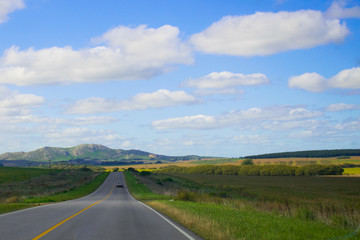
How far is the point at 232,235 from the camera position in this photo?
36.0 feet

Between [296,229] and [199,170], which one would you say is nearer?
[296,229]

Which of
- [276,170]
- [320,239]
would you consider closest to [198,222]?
[320,239]

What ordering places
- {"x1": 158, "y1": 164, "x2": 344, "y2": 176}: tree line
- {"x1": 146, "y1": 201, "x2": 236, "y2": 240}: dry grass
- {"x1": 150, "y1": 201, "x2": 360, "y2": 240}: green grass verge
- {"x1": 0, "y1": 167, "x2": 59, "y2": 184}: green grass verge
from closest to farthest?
{"x1": 150, "y1": 201, "x2": 360, "y2": 240}: green grass verge, {"x1": 146, "y1": 201, "x2": 236, "y2": 240}: dry grass, {"x1": 0, "y1": 167, "x2": 59, "y2": 184}: green grass verge, {"x1": 158, "y1": 164, "x2": 344, "y2": 176}: tree line

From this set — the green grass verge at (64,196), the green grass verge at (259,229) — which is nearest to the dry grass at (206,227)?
the green grass verge at (259,229)

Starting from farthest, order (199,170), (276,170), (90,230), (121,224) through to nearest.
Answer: (199,170) < (276,170) < (121,224) < (90,230)

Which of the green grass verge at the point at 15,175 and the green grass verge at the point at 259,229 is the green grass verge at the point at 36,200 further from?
the green grass verge at the point at 15,175

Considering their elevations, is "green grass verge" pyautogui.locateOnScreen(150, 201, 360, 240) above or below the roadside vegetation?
above

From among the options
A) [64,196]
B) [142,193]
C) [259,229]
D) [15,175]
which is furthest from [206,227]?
[15,175]

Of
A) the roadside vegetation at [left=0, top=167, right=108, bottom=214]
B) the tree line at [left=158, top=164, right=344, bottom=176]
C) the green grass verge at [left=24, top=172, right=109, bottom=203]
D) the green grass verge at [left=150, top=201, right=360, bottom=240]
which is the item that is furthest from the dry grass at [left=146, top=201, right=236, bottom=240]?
the tree line at [left=158, top=164, right=344, bottom=176]

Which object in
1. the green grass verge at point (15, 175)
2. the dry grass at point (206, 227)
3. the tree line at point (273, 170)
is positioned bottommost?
the tree line at point (273, 170)

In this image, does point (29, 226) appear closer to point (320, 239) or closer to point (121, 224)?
point (121, 224)

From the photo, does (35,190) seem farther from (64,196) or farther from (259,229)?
(259,229)

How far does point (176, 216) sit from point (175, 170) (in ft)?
569

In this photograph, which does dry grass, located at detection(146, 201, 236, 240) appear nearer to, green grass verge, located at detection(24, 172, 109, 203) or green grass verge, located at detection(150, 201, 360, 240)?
green grass verge, located at detection(150, 201, 360, 240)
